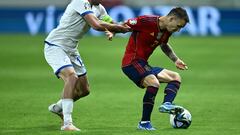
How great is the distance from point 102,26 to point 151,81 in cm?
123

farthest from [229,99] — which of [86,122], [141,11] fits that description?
[141,11]

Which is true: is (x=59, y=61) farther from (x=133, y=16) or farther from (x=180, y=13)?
(x=133, y=16)

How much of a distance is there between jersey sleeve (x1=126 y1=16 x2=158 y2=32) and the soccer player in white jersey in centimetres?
49

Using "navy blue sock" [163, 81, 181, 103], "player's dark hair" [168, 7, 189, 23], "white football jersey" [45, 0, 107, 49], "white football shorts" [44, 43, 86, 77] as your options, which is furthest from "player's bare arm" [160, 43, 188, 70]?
"white football shorts" [44, 43, 86, 77]

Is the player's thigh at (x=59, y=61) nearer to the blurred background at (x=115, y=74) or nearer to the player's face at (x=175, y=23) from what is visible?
the blurred background at (x=115, y=74)

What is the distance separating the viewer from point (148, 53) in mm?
12711

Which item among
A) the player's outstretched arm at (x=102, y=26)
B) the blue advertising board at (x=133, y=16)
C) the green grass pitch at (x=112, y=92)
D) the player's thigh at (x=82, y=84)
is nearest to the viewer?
the player's outstretched arm at (x=102, y=26)

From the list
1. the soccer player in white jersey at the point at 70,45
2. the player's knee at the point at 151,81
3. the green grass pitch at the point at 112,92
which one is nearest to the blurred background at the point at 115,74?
the green grass pitch at the point at 112,92

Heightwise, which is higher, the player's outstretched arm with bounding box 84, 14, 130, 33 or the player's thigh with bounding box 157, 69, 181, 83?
the player's outstretched arm with bounding box 84, 14, 130, 33

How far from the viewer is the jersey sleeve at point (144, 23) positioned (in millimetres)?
12445

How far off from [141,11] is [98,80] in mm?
16296

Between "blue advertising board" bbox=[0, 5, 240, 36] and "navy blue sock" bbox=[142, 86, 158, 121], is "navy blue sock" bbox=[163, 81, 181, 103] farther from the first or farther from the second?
"blue advertising board" bbox=[0, 5, 240, 36]

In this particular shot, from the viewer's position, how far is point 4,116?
556 inches

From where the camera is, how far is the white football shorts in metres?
12.5
